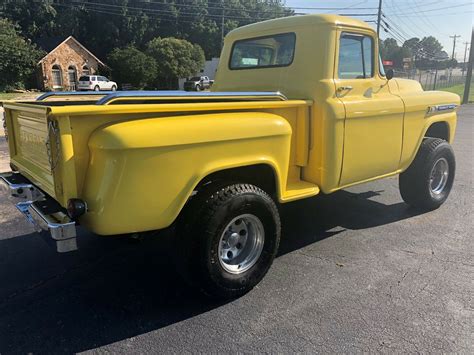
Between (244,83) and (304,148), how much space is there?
1.45 m

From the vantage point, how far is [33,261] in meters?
3.93

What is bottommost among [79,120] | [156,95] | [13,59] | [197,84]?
[197,84]

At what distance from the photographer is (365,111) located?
415cm

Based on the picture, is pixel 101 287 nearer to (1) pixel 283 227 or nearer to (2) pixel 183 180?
(2) pixel 183 180

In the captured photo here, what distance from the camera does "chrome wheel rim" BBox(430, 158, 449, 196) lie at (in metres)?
5.54

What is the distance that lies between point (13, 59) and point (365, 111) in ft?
136

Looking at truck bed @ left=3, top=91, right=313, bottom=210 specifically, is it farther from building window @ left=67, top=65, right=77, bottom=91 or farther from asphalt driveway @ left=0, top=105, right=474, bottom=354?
building window @ left=67, top=65, right=77, bottom=91

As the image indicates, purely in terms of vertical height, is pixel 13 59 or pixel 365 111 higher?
pixel 13 59

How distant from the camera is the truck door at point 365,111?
13.4 ft

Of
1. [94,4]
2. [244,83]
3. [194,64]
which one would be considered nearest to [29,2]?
[94,4]

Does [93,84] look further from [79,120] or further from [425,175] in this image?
[79,120]

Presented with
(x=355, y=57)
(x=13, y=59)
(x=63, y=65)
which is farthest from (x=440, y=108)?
(x=63, y=65)

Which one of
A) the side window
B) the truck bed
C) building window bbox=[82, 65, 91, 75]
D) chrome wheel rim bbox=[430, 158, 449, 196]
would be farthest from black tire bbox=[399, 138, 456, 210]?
building window bbox=[82, 65, 91, 75]

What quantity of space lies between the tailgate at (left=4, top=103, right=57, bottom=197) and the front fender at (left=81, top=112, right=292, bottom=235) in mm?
373
